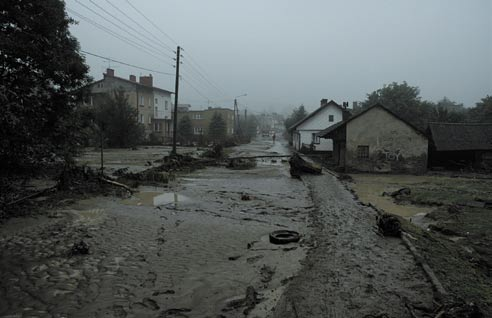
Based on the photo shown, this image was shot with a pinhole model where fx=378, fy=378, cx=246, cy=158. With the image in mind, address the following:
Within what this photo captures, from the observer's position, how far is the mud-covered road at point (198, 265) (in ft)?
18.2

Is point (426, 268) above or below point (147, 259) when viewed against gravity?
above

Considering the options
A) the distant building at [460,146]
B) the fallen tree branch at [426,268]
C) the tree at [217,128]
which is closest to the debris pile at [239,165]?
the distant building at [460,146]

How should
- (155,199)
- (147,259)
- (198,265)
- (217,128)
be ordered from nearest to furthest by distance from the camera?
(198,265) < (147,259) < (155,199) < (217,128)

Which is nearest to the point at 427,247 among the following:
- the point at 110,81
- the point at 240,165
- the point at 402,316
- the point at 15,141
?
the point at 402,316

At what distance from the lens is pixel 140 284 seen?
20.6ft

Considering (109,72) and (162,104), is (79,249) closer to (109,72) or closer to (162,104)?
(109,72)

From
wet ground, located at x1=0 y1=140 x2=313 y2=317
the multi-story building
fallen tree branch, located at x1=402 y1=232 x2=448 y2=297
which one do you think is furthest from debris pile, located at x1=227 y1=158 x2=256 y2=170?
the multi-story building

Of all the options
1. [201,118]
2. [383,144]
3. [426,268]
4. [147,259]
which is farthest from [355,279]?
[201,118]

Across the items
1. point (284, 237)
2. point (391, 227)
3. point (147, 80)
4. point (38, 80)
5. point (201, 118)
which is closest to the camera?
point (284, 237)

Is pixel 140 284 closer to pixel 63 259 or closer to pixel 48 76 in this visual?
pixel 63 259

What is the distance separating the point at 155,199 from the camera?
14.8 meters

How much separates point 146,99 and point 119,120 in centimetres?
1838

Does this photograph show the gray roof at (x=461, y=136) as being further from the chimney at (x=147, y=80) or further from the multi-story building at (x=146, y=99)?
the chimney at (x=147, y=80)

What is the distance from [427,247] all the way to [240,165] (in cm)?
2131
